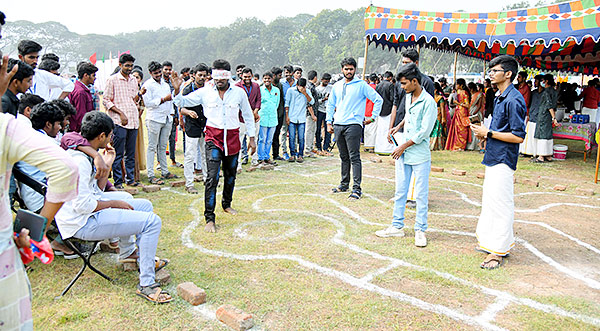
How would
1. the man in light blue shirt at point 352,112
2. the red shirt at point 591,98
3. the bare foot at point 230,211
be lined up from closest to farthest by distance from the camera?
the bare foot at point 230,211 → the man in light blue shirt at point 352,112 → the red shirt at point 591,98

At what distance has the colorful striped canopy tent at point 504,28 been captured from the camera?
30.9 ft

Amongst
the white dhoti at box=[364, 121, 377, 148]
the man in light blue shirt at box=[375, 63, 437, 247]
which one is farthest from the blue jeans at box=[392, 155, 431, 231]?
the white dhoti at box=[364, 121, 377, 148]

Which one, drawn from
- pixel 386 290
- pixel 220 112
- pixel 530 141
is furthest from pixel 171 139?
pixel 530 141

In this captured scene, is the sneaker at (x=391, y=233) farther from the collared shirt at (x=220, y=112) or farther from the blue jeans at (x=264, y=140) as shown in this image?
the blue jeans at (x=264, y=140)

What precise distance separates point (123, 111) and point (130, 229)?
4.05 meters

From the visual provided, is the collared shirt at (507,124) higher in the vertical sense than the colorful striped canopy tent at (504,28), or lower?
lower

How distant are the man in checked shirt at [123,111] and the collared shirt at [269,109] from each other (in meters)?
2.93

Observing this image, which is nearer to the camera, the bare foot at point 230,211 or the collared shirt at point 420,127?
the collared shirt at point 420,127

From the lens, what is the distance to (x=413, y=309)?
3.54 m

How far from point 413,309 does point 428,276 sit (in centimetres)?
70

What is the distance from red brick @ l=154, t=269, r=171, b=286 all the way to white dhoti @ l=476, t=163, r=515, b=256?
10.9 feet

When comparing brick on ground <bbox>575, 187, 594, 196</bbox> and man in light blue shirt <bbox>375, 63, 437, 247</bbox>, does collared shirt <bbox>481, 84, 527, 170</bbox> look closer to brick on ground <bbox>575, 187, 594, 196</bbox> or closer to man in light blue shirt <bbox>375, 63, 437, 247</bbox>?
man in light blue shirt <bbox>375, 63, 437, 247</bbox>

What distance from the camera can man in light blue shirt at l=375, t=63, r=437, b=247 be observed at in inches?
197

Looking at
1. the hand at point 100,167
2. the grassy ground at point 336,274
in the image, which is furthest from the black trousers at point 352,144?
the hand at point 100,167
